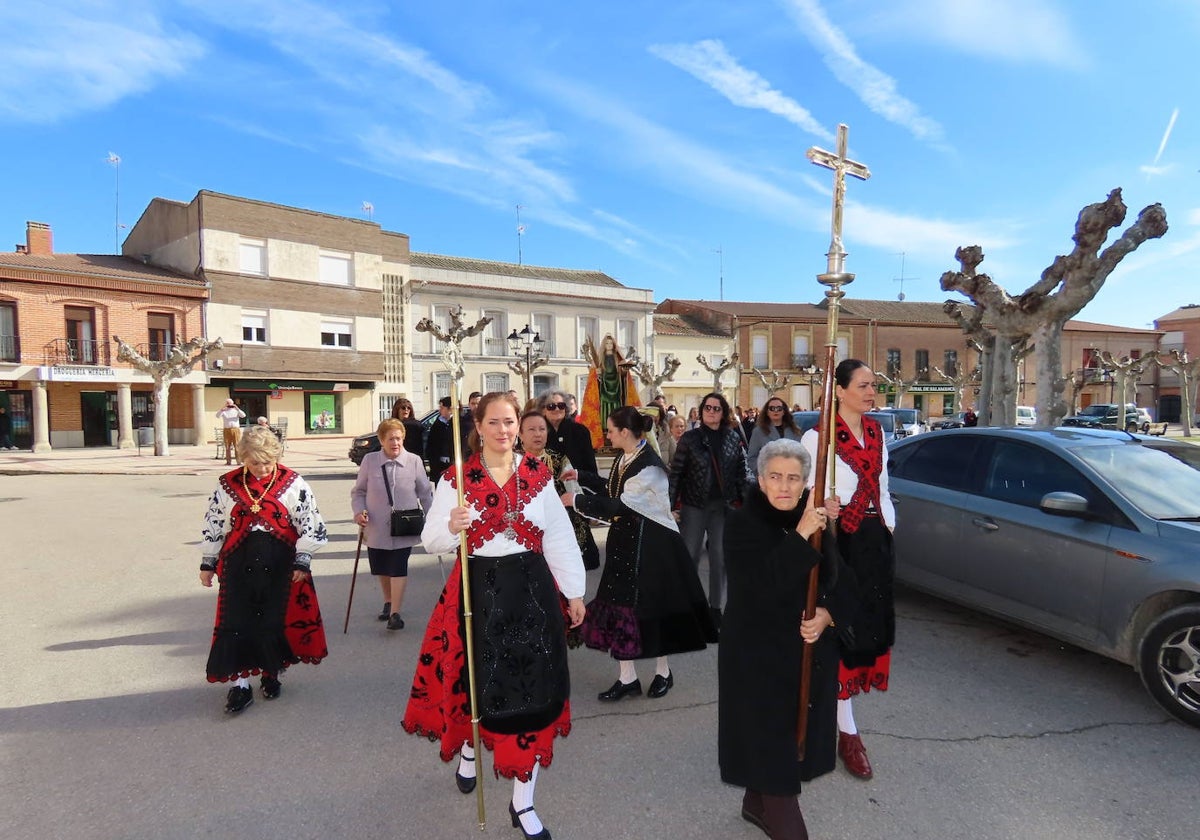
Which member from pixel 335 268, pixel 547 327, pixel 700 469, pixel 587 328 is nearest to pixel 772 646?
pixel 700 469

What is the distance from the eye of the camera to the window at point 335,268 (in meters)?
30.5

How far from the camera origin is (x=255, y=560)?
3898 mm

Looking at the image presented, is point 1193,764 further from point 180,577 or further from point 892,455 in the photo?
point 180,577

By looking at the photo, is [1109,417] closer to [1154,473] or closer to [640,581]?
[1154,473]

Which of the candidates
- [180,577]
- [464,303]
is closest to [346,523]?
[180,577]

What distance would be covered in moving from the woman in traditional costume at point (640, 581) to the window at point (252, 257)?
2888cm

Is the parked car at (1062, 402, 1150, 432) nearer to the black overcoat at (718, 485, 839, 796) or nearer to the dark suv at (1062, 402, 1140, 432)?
the dark suv at (1062, 402, 1140, 432)

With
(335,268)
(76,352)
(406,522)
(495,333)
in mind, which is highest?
(335,268)

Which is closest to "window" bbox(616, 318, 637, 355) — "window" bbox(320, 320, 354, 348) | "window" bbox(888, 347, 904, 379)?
"window" bbox(320, 320, 354, 348)

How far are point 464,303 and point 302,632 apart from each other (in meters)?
30.2

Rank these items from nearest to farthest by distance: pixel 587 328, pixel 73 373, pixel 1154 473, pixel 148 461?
pixel 1154 473 < pixel 148 461 < pixel 73 373 < pixel 587 328

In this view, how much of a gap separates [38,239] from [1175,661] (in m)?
35.4

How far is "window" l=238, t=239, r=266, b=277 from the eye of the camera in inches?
1115

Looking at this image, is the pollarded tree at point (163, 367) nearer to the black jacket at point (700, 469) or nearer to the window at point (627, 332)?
the black jacket at point (700, 469)
